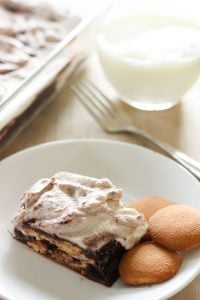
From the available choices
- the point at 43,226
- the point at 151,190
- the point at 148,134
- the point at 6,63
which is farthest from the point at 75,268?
the point at 6,63

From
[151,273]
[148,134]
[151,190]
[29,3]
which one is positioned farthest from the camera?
[29,3]

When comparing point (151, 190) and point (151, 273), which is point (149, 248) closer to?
point (151, 273)

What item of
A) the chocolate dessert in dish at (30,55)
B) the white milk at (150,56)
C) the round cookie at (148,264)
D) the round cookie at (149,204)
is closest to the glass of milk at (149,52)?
the white milk at (150,56)

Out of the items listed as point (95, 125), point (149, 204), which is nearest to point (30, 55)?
point (95, 125)

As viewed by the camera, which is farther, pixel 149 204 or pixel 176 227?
pixel 149 204

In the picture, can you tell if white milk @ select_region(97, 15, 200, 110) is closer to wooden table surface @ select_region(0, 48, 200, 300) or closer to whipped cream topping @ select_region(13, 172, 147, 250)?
A: wooden table surface @ select_region(0, 48, 200, 300)

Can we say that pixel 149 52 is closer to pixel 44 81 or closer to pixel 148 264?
pixel 44 81

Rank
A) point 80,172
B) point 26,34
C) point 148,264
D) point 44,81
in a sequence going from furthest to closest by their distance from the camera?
point 26,34
point 44,81
point 80,172
point 148,264

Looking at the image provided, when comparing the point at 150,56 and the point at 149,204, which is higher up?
the point at 150,56
